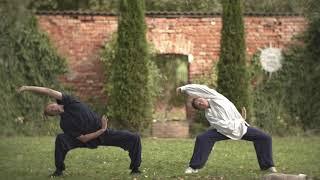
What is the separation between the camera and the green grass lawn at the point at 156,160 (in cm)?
927

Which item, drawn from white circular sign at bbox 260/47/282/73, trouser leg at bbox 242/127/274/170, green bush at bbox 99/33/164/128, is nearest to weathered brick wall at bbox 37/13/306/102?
white circular sign at bbox 260/47/282/73

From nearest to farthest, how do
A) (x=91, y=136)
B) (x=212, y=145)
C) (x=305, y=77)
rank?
(x=91, y=136) → (x=212, y=145) → (x=305, y=77)

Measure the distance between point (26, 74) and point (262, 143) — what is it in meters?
7.82

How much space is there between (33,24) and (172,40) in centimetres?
345

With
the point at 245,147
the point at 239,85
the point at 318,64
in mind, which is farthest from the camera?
the point at 318,64

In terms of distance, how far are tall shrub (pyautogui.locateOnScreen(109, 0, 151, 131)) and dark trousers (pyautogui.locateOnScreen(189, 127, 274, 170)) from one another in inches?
237

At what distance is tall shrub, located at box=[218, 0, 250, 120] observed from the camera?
608 inches

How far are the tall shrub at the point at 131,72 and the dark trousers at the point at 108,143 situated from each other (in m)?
6.23

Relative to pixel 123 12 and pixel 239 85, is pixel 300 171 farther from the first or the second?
pixel 123 12

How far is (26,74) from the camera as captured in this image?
15.8 metres

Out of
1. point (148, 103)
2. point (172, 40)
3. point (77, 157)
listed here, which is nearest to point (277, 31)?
point (172, 40)

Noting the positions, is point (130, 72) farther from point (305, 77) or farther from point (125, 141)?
point (125, 141)

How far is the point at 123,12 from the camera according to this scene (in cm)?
1551

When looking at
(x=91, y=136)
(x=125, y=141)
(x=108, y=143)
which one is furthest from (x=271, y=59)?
(x=91, y=136)
